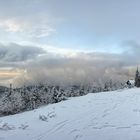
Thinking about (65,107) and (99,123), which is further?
(65,107)

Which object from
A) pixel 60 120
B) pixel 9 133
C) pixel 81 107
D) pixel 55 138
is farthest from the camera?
pixel 81 107

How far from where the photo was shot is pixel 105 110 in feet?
83.4

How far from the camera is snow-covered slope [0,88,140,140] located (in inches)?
728

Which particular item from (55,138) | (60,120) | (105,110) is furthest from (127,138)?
(105,110)

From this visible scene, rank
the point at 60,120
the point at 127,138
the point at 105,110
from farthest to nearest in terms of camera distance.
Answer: the point at 105,110, the point at 60,120, the point at 127,138

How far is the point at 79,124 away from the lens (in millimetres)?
21250

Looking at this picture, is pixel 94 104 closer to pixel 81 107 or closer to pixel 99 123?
pixel 81 107

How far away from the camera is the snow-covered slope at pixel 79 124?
1850 cm

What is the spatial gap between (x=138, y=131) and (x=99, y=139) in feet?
6.96

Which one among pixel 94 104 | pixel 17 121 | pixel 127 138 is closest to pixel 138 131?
pixel 127 138

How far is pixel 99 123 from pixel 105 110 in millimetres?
4520

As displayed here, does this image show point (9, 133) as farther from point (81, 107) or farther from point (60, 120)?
point (81, 107)

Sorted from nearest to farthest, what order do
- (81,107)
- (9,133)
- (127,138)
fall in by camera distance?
(127,138), (9,133), (81,107)

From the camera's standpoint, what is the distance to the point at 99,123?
2097 cm
